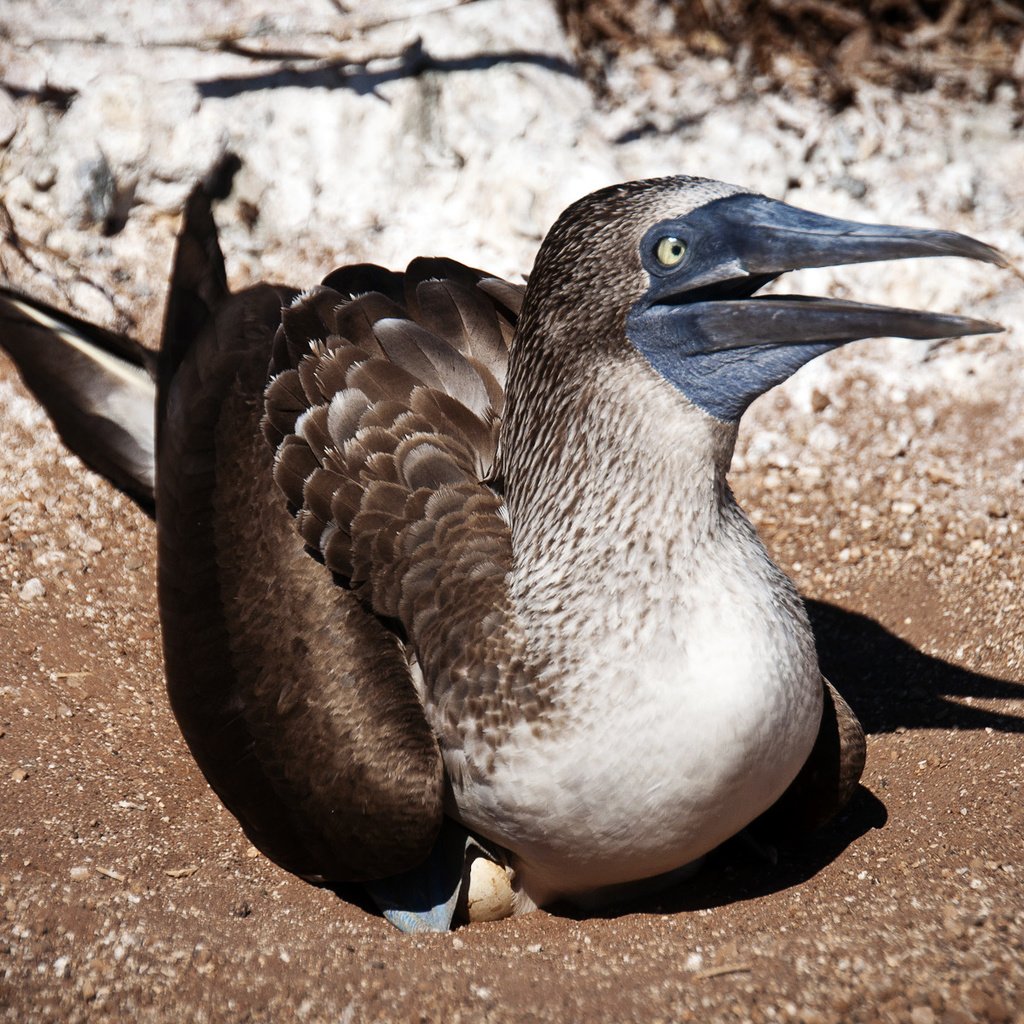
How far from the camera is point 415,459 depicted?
4211 mm

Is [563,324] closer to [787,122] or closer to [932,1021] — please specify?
[932,1021]

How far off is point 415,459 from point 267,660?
0.80 m

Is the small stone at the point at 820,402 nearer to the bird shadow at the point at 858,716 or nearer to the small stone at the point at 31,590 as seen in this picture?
the bird shadow at the point at 858,716

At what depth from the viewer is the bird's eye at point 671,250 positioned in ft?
11.9

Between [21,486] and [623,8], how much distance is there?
4.40 meters

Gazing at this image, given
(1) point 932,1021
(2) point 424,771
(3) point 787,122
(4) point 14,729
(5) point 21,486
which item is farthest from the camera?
(3) point 787,122

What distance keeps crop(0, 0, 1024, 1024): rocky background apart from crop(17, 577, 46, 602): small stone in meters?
0.02

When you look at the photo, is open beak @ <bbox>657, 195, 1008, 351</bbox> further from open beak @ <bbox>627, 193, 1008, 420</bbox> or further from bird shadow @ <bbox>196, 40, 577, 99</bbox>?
bird shadow @ <bbox>196, 40, 577, 99</bbox>

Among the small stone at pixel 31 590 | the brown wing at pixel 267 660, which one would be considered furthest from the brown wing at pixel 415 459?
the small stone at pixel 31 590

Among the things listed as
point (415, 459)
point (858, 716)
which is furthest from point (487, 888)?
point (858, 716)

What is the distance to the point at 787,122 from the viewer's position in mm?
7391

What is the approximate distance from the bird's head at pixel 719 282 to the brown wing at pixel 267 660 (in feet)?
4.15

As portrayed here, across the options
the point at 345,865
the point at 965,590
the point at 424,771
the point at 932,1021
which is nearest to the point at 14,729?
the point at 345,865

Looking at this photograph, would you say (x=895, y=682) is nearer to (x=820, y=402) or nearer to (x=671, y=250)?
(x=820, y=402)
